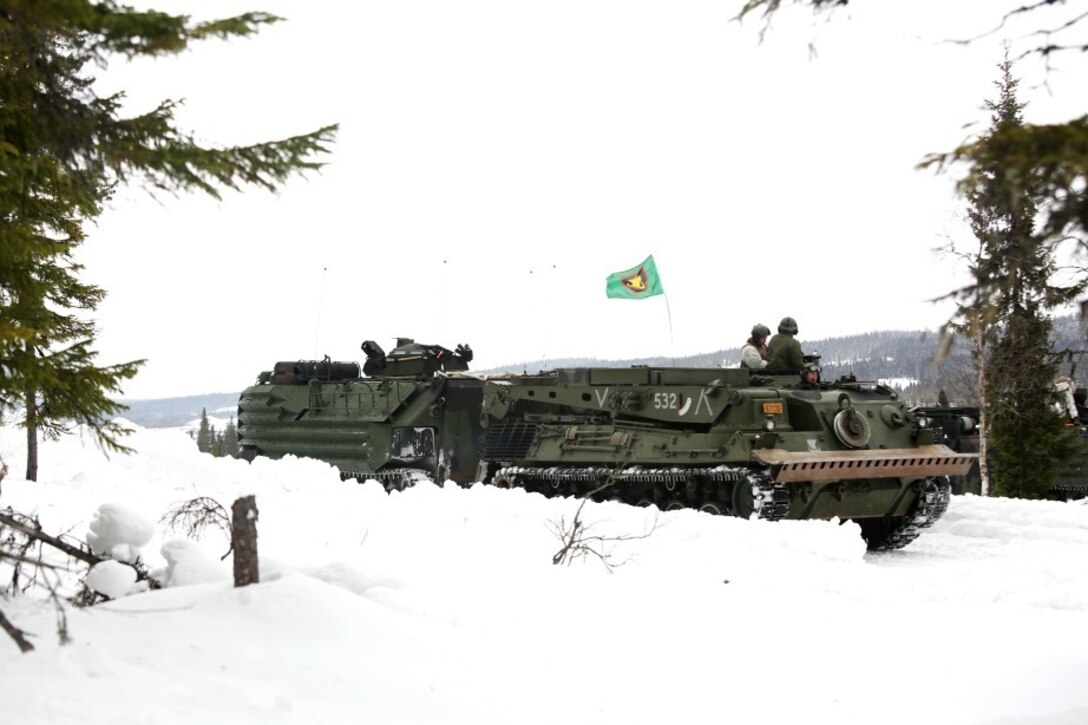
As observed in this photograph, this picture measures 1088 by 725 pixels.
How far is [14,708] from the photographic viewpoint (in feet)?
13.6

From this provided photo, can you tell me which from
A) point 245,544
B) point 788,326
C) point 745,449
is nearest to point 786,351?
point 788,326

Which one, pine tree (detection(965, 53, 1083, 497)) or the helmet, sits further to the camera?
pine tree (detection(965, 53, 1083, 497))

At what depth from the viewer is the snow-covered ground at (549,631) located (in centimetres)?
A: 477

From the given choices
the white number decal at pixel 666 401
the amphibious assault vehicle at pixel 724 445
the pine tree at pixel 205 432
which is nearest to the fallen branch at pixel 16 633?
the amphibious assault vehicle at pixel 724 445

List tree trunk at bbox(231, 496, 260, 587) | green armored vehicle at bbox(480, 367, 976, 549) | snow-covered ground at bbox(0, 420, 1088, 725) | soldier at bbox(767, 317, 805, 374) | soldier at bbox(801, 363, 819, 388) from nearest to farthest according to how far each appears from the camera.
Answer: snow-covered ground at bbox(0, 420, 1088, 725)
tree trunk at bbox(231, 496, 260, 587)
green armored vehicle at bbox(480, 367, 976, 549)
soldier at bbox(801, 363, 819, 388)
soldier at bbox(767, 317, 805, 374)

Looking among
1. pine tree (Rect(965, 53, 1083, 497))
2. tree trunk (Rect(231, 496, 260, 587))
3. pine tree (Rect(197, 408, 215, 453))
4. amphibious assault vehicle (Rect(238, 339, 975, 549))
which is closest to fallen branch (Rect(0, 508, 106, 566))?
tree trunk (Rect(231, 496, 260, 587))

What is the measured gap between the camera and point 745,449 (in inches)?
492

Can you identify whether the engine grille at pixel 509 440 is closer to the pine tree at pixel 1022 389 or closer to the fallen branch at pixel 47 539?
the fallen branch at pixel 47 539

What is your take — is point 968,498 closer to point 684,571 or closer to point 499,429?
point 499,429

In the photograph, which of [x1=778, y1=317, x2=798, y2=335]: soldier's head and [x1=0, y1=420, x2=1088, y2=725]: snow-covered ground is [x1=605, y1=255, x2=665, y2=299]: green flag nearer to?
[x1=778, y1=317, x2=798, y2=335]: soldier's head

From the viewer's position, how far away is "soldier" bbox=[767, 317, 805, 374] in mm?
14781

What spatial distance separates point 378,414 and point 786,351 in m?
7.17

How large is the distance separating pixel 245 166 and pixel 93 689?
7.98 ft

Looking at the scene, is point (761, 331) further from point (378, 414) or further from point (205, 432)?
point (205, 432)
